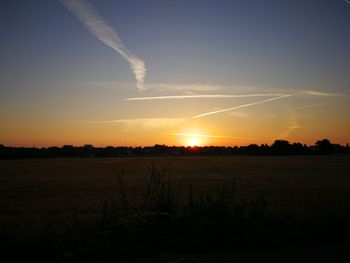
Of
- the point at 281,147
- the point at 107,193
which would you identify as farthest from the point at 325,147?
the point at 107,193

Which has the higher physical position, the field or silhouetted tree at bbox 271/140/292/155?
silhouetted tree at bbox 271/140/292/155

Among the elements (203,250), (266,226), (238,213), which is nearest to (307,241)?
(266,226)

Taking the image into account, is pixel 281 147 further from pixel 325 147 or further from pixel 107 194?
pixel 107 194

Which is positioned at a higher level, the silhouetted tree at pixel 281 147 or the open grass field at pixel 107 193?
the silhouetted tree at pixel 281 147

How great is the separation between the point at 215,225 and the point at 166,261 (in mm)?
1281

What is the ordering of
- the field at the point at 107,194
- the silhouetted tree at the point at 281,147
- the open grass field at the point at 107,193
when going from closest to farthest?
the field at the point at 107,194, the open grass field at the point at 107,193, the silhouetted tree at the point at 281,147

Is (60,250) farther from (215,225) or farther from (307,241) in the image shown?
(307,241)

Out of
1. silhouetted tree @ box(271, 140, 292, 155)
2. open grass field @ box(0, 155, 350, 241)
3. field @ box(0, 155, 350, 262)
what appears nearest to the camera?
field @ box(0, 155, 350, 262)

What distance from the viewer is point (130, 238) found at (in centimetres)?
570

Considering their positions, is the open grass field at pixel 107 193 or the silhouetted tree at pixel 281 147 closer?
the open grass field at pixel 107 193

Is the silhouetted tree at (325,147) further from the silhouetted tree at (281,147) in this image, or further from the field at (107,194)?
the field at (107,194)

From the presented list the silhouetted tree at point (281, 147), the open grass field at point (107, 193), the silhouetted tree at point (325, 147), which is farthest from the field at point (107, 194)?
the silhouetted tree at point (325, 147)

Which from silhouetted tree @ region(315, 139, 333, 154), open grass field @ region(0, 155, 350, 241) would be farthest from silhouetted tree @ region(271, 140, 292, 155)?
open grass field @ region(0, 155, 350, 241)

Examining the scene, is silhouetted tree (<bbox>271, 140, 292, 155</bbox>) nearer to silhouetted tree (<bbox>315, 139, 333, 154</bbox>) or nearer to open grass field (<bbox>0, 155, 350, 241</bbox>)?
silhouetted tree (<bbox>315, 139, 333, 154</bbox>)
